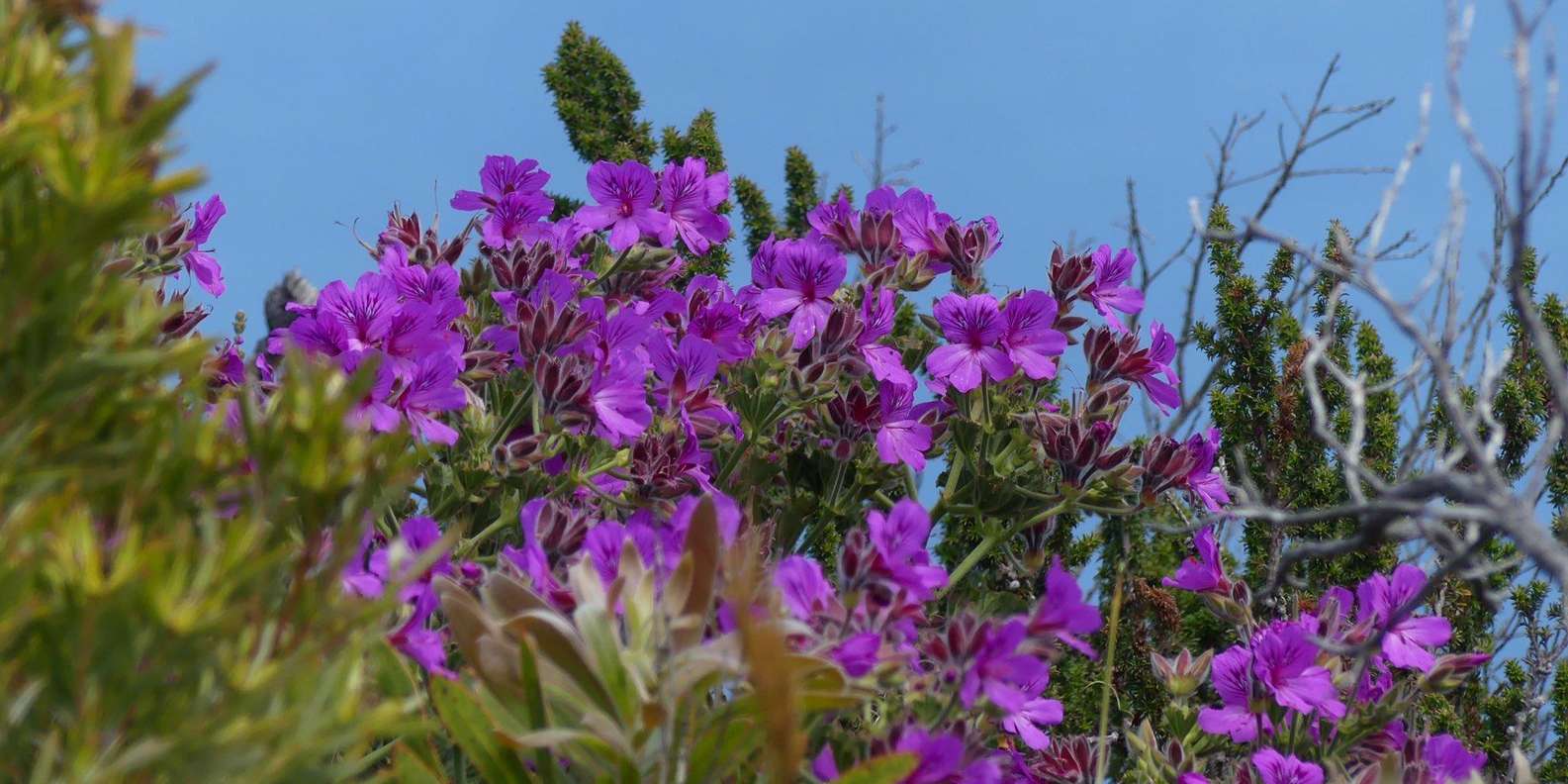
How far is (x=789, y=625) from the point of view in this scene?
4.98 feet

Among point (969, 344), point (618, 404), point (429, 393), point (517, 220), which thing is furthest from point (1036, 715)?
point (517, 220)

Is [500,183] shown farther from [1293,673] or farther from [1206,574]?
[1293,673]

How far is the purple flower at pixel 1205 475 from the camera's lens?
2.77 m

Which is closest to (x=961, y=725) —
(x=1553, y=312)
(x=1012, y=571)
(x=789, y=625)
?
(x=789, y=625)

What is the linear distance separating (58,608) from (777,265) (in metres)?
1.86

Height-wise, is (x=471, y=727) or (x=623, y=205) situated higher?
(x=623, y=205)

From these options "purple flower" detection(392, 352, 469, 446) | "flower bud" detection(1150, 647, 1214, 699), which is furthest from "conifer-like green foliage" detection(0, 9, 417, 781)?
"flower bud" detection(1150, 647, 1214, 699)

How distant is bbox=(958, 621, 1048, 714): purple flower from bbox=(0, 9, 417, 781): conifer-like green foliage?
64cm

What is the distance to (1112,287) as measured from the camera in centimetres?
290

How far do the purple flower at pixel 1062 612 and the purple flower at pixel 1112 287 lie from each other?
136cm

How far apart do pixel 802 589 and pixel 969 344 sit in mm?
1102

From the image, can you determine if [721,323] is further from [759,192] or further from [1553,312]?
[759,192]

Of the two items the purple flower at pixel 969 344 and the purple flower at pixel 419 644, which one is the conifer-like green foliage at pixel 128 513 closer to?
the purple flower at pixel 419 644

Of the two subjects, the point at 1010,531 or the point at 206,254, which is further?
the point at 206,254
